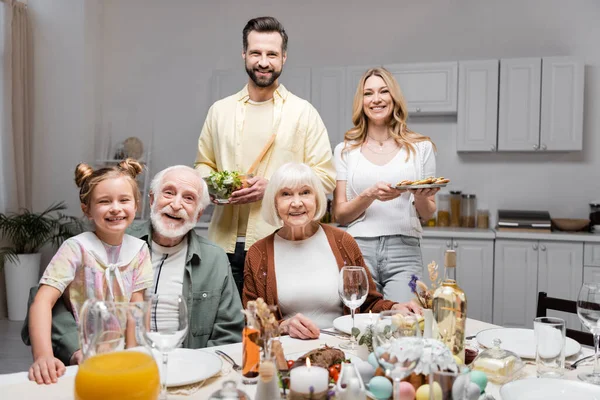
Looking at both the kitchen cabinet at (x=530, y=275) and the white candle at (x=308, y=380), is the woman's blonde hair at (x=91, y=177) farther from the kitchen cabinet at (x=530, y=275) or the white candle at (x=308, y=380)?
the kitchen cabinet at (x=530, y=275)

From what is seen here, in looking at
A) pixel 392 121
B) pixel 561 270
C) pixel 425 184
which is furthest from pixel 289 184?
pixel 561 270

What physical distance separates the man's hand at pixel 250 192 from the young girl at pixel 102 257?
1.87ft

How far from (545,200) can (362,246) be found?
283cm

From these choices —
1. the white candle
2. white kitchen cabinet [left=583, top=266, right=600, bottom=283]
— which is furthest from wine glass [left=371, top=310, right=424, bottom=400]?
white kitchen cabinet [left=583, top=266, right=600, bottom=283]

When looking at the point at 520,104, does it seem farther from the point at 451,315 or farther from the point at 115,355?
the point at 115,355

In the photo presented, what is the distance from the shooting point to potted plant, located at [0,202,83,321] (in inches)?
194

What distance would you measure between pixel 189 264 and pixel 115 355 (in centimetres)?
93

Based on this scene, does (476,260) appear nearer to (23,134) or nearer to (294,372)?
(294,372)

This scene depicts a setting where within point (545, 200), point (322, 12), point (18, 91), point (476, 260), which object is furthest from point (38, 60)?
point (545, 200)

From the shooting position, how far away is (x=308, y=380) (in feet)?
3.56

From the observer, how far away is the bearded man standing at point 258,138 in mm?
2533

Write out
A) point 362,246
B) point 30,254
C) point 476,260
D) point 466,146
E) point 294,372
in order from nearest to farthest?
point 294,372 → point 362,246 → point 476,260 → point 466,146 → point 30,254

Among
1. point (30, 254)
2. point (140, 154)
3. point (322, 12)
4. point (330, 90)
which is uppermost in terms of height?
point (322, 12)

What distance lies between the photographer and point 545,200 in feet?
15.6
